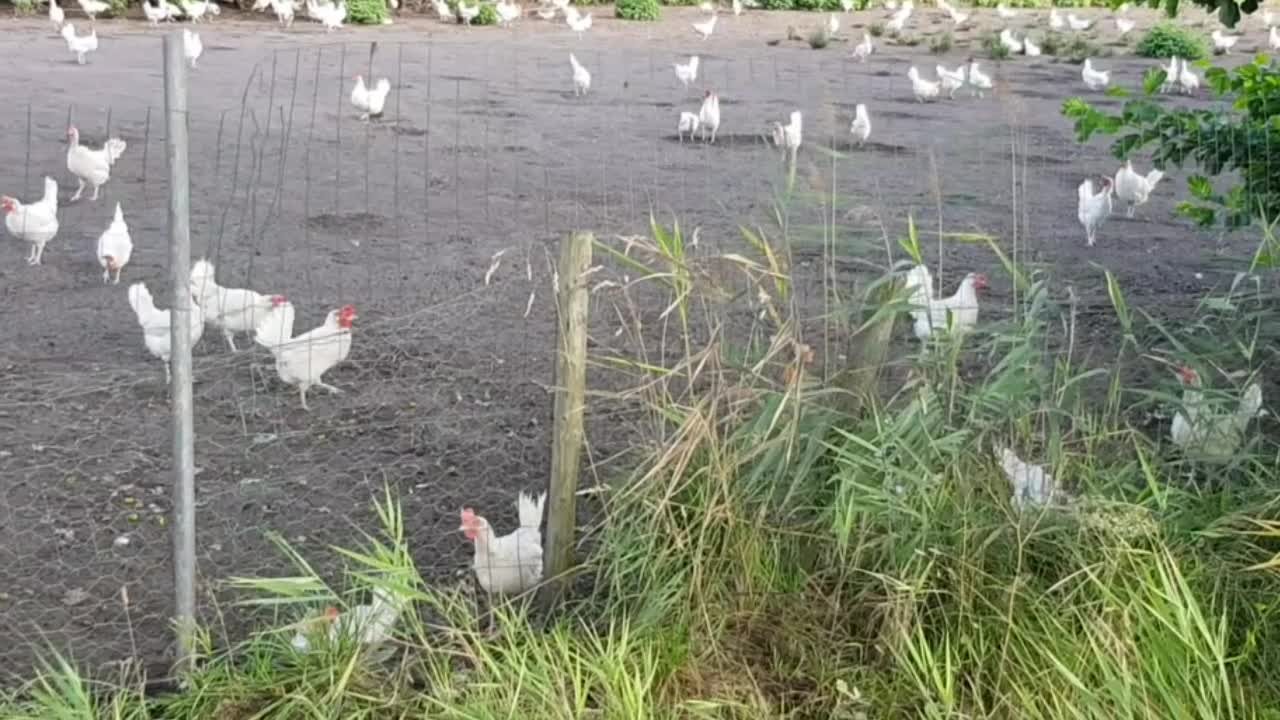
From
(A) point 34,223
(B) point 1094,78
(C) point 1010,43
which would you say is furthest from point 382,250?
(C) point 1010,43

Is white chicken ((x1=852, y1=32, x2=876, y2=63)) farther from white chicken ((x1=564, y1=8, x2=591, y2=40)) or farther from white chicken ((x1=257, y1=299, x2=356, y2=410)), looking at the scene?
white chicken ((x1=257, y1=299, x2=356, y2=410))

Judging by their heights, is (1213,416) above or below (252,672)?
above

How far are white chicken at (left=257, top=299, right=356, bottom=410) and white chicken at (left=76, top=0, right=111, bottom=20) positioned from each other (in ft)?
52.1

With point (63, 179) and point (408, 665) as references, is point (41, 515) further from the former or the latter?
point (63, 179)

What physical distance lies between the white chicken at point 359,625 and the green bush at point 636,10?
20.8 meters

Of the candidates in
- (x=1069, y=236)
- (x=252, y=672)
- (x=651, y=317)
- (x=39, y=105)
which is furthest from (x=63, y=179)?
(x=252, y=672)

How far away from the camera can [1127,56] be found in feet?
62.7

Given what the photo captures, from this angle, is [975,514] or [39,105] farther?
[39,105]

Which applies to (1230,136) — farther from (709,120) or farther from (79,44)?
(79,44)

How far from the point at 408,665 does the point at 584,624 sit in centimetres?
41

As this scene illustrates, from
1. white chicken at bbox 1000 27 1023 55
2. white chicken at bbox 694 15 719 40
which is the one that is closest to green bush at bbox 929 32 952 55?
white chicken at bbox 1000 27 1023 55

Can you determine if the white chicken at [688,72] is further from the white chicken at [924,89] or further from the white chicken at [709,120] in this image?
the white chicken at [709,120]

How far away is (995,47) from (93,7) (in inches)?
→ 461

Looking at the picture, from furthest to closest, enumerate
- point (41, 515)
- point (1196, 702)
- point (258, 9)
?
point (258, 9) → point (41, 515) → point (1196, 702)
